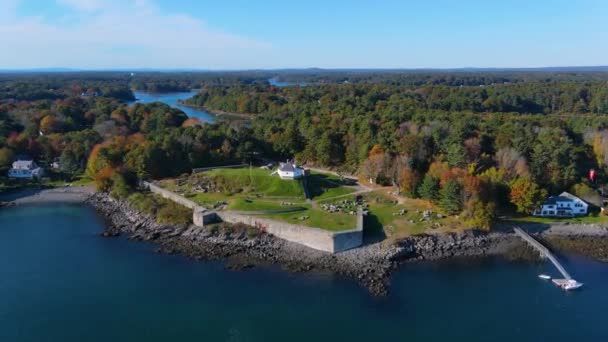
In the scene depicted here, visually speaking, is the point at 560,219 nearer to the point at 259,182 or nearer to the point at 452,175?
the point at 452,175

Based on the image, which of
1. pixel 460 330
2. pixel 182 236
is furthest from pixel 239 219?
pixel 460 330

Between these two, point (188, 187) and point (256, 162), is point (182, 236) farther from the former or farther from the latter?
point (256, 162)

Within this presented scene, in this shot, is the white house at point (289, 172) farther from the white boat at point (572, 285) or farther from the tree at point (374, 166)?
the white boat at point (572, 285)

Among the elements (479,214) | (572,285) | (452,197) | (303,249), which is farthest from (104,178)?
(572,285)

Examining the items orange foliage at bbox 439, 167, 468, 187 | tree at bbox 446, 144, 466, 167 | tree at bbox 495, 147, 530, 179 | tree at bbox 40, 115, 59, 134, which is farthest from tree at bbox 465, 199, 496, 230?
tree at bbox 40, 115, 59, 134

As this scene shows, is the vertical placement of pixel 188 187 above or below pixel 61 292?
above

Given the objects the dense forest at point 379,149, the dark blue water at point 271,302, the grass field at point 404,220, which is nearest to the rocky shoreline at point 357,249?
the grass field at point 404,220
